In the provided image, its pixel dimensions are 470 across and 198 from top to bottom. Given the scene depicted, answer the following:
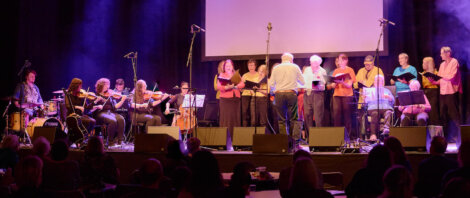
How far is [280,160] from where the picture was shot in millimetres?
8125

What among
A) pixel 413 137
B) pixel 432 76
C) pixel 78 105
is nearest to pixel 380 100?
pixel 432 76

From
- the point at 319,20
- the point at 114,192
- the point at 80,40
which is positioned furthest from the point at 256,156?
the point at 80,40

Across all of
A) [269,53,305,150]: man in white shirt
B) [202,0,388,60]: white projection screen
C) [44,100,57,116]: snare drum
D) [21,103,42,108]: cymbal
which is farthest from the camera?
[44,100,57,116]: snare drum

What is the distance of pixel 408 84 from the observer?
34.2ft

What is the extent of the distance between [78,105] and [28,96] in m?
2.23

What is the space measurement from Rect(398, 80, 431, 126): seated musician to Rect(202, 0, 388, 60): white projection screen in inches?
Answer: 66.6

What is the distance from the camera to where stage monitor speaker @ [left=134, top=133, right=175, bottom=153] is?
→ 335 inches

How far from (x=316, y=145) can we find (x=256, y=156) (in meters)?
1.18

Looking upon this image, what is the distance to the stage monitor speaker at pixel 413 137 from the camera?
789 centimetres

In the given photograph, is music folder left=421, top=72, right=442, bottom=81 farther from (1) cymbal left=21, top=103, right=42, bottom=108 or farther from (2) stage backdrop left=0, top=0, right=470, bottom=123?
(1) cymbal left=21, top=103, right=42, bottom=108

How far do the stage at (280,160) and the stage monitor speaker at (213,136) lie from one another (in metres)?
0.52

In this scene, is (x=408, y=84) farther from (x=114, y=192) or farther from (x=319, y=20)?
(x=114, y=192)

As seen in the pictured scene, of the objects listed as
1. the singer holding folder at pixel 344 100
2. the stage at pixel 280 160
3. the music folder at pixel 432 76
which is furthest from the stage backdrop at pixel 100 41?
the stage at pixel 280 160

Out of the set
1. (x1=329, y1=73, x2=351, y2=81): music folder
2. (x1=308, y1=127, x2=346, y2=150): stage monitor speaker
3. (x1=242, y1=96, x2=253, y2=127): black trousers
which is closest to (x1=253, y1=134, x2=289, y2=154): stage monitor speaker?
(x1=308, y1=127, x2=346, y2=150): stage monitor speaker
